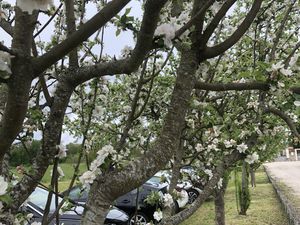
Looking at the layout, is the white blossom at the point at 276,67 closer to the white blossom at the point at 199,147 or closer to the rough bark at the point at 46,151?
the rough bark at the point at 46,151

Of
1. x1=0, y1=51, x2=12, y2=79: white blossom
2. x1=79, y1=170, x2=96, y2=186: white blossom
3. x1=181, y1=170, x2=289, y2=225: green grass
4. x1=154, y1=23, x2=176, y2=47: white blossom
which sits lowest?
x1=181, y1=170, x2=289, y2=225: green grass

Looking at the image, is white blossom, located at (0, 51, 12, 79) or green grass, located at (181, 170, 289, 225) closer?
white blossom, located at (0, 51, 12, 79)

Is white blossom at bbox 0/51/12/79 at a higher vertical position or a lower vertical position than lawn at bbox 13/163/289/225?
higher

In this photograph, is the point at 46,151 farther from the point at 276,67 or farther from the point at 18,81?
the point at 276,67

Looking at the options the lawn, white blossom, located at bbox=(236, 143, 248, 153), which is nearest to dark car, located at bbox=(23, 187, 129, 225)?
white blossom, located at bbox=(236, 143, 248, 153)

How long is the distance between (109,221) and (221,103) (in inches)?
132

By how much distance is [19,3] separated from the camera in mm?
1038

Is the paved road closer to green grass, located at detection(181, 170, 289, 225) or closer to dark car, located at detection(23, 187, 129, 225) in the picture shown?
green grass, located at detection(181, 170, 289, 225)

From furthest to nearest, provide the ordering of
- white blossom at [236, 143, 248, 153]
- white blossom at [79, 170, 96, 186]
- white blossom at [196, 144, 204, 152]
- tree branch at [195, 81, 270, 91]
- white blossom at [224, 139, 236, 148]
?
white blossom at [196, 144, 204, 152] → white blossom at [224, 139, 236, 148] → white blossom at [236, 143, 248, 153] → tree branch at [195, 81, 270, 91] → white blossom at [79, 170, 96, 186]

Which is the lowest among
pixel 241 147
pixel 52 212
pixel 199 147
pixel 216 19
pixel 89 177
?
pixel 52 212

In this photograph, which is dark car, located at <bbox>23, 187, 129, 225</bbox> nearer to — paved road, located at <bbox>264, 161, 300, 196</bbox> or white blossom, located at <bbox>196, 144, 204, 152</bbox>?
white blossom, located at <bbox>196, 144, 204, 152</bbox>

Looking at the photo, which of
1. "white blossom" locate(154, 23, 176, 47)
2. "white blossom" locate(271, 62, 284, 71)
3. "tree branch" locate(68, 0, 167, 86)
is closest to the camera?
"tree branch" locate(68, 0, 167, 86)

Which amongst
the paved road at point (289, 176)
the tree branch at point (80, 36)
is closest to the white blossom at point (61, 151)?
the tree branch at point (80, 36)

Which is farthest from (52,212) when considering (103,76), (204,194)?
(103,76)
